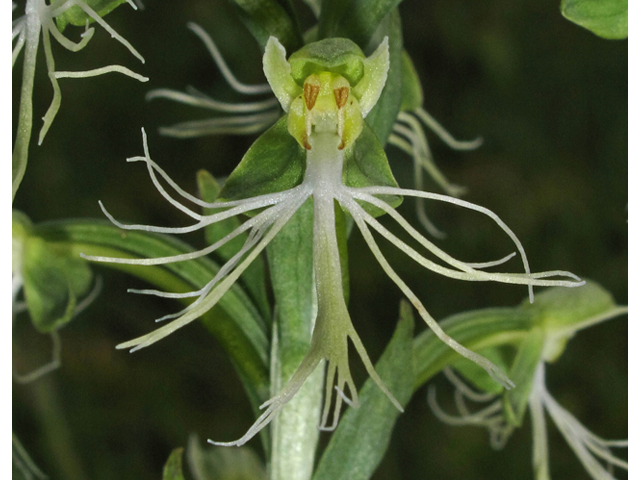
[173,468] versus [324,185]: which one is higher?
[324,185]

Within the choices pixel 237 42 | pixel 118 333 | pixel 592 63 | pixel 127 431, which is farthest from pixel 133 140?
pixel 592 63

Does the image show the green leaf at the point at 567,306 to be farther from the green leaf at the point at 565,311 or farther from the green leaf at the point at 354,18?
the green leaf at the point at 354,18

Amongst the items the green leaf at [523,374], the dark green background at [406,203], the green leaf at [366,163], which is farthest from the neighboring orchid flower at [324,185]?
the dark green background at [406,203]

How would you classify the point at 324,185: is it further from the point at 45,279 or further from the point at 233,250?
the point at 45,279

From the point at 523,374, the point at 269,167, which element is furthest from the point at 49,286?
the point at 523,374

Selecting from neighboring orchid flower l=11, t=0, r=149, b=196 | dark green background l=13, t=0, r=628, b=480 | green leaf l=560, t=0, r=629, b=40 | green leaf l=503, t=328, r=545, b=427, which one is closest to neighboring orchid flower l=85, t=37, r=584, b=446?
neighboring orchid flower l=11, t=0, r=149, b=196

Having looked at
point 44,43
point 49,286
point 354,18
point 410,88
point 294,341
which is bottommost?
point 294,341
